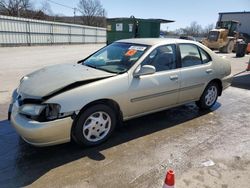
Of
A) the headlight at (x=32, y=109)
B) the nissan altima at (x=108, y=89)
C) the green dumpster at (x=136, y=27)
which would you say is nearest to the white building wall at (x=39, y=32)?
the green dumpster at (x=136, y=27)

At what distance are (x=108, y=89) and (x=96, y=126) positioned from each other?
0.57 m

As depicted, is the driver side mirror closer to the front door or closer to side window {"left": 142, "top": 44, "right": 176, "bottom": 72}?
the front door

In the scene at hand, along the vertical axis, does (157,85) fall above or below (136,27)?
below

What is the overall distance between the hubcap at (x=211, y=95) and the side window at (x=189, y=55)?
730 millimetres

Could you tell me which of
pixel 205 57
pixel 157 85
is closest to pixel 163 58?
pixel 157 85

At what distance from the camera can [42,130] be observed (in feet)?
9.70

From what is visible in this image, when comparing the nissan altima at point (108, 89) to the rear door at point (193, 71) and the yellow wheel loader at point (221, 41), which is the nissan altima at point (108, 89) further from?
the yellow wheel loader at point (221, 41)

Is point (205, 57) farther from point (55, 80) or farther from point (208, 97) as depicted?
point (55, 80)

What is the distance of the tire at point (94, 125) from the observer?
10.8 ft

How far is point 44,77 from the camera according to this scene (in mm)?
3602

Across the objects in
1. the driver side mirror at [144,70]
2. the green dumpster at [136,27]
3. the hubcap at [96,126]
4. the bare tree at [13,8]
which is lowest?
the hubcap at [96,126]

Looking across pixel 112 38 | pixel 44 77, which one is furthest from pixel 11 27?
pixel 44 77

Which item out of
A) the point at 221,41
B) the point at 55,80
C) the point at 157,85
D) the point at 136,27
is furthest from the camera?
the point at 221,41

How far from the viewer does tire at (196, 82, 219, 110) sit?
16.9 ft
